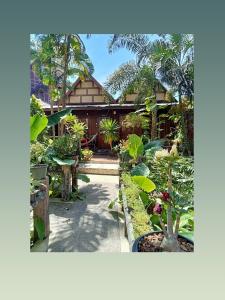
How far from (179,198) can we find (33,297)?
1205 millimetres

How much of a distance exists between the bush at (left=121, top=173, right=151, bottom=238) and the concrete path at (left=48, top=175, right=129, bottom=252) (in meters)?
0.23

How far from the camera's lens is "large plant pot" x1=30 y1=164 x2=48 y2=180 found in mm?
2582

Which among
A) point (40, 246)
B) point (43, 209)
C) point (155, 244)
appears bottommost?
point (40, 246)

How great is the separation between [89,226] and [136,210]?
0.53 meters

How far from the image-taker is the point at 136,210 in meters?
2.66

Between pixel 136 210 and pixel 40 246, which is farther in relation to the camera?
pixel 136 210

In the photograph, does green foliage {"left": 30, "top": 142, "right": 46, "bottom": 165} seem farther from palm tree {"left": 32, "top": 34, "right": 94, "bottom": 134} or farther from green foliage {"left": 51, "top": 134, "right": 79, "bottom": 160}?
palm tree {"left": 32, "top": 34, "right": 94, "bottom": 134}

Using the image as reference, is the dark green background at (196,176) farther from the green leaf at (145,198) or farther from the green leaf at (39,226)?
the green leaf at (145,198)

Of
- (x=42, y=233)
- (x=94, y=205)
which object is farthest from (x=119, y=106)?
(x=42, y=233)

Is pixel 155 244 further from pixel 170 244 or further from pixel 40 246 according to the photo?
pixel 40 246

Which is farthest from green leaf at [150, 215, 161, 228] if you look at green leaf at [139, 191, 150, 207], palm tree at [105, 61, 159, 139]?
palm tree at [105, 61, 159, 139]

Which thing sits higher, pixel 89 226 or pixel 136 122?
pixel 136 122

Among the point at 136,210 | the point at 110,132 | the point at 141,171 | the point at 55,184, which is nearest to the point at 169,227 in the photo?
the point at 136,210

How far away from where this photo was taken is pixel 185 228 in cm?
230
